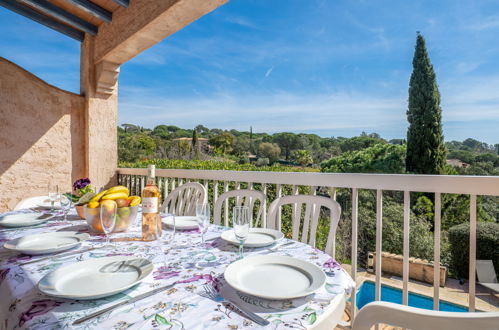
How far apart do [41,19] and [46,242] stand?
10.6 feet

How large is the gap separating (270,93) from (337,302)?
73.0 ft

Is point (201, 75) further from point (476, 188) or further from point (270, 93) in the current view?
point (476, 188)

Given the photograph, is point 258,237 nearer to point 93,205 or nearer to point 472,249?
point 93,205

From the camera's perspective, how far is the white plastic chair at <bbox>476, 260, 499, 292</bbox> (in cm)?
469

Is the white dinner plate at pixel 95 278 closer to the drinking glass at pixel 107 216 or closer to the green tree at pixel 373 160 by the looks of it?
the drinking glass at pixel 107 216

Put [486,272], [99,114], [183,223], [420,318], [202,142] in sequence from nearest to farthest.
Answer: [420,318], [183,223], [99,114], [486,272], [202,142]

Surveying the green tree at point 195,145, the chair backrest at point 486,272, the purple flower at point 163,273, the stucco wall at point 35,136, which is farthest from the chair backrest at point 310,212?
the green tree at point 195,145

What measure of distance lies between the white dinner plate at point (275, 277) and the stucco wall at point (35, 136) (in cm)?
346

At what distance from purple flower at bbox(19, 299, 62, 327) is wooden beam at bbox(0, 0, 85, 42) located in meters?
3.68

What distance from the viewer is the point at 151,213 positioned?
3.58 ft

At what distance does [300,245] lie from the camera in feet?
3.52

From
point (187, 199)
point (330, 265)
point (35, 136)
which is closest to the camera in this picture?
point (330, 265)

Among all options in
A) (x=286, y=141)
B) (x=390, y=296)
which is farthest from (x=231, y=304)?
(x=286, y=141)

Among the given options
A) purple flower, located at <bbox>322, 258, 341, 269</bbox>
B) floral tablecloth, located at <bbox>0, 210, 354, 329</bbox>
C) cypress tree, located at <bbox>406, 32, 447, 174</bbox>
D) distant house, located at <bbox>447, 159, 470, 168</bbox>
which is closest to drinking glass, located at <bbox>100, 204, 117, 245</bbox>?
floral tablecloth, located at <bbox>0, 210, 354, 329</bbox>
